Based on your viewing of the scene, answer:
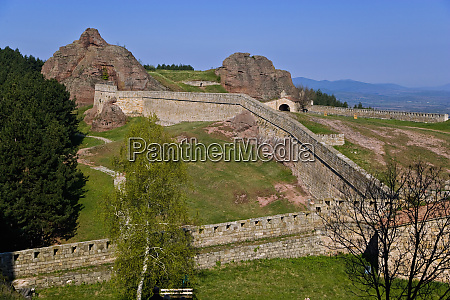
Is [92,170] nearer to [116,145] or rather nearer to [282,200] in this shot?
[116,145]

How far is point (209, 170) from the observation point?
109 ft

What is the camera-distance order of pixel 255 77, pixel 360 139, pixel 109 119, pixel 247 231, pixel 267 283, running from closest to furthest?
pixel 267 283 → pixel 247 231 → pixel 360 139 → pixel 109 119 → pixel 255 77

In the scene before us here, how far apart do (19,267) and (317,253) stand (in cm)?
1459

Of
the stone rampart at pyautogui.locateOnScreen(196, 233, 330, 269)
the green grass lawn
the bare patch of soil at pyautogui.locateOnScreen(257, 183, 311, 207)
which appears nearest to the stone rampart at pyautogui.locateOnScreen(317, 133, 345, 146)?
the bare patch of soil at pyautogui.locateOnScreen(257, 183, 311, 207)

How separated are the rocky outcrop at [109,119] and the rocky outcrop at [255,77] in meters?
19.7

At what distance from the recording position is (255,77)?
64438 mm

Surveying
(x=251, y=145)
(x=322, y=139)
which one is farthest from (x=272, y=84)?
(x=322, y=139)

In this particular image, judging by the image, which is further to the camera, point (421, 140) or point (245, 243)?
Answer: point (421, 140)

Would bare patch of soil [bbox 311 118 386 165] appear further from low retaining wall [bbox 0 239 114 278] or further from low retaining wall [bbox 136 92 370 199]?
low retaining wall [bbox 0 239 114 278]

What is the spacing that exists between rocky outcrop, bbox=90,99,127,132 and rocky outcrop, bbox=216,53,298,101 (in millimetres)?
19696

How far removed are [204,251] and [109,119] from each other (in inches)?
1416

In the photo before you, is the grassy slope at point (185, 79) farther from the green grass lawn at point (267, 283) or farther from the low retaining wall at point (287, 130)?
the green grass lawn at point (267, 283)

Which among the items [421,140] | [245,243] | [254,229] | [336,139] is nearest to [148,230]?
[245,243]

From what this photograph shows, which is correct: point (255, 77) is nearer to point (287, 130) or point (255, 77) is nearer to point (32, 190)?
point (287, 130)
